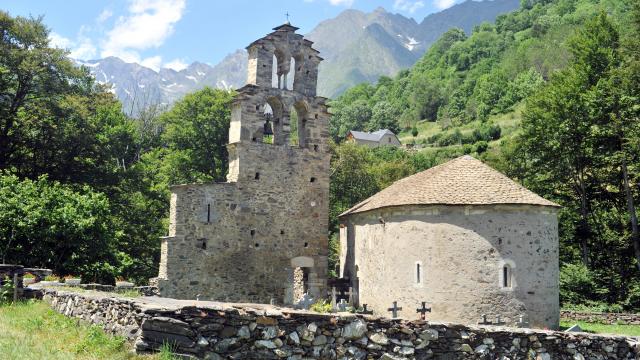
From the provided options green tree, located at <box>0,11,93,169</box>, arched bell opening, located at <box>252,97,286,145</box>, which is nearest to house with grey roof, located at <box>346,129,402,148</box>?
green tree, located at <box>0,11,93,169</box>

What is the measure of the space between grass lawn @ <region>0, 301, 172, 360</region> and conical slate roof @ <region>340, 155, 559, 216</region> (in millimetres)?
11591

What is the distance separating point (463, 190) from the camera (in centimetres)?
1809

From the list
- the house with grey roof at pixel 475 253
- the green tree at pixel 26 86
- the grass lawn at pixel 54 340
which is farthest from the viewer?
the green tree at pixel 26 86

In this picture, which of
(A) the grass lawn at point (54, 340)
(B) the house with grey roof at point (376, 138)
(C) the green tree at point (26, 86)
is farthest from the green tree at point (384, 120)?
(A) the grass lawn at point (54, 340)

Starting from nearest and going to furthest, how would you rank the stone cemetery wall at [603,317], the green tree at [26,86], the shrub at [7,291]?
the shrub at [7,291] < the stone cemetery wall at [603,317] < the green tree at [26,86]

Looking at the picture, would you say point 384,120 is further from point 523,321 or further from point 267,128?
point 523,321

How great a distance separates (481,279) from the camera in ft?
55.9

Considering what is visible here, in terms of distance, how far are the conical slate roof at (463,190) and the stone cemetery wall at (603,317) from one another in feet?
22.1

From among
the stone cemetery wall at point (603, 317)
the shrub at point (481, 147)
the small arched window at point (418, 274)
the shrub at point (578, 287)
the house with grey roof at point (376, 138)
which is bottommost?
the stone cemetery wall at point (603, 317)

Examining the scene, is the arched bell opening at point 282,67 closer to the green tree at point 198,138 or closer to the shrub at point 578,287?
the green tree at point 198,138

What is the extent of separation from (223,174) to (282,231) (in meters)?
16.6

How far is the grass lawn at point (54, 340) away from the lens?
22.1ft

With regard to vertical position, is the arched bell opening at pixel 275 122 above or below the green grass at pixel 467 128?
below

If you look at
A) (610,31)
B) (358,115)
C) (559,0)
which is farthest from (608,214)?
(559,0)
